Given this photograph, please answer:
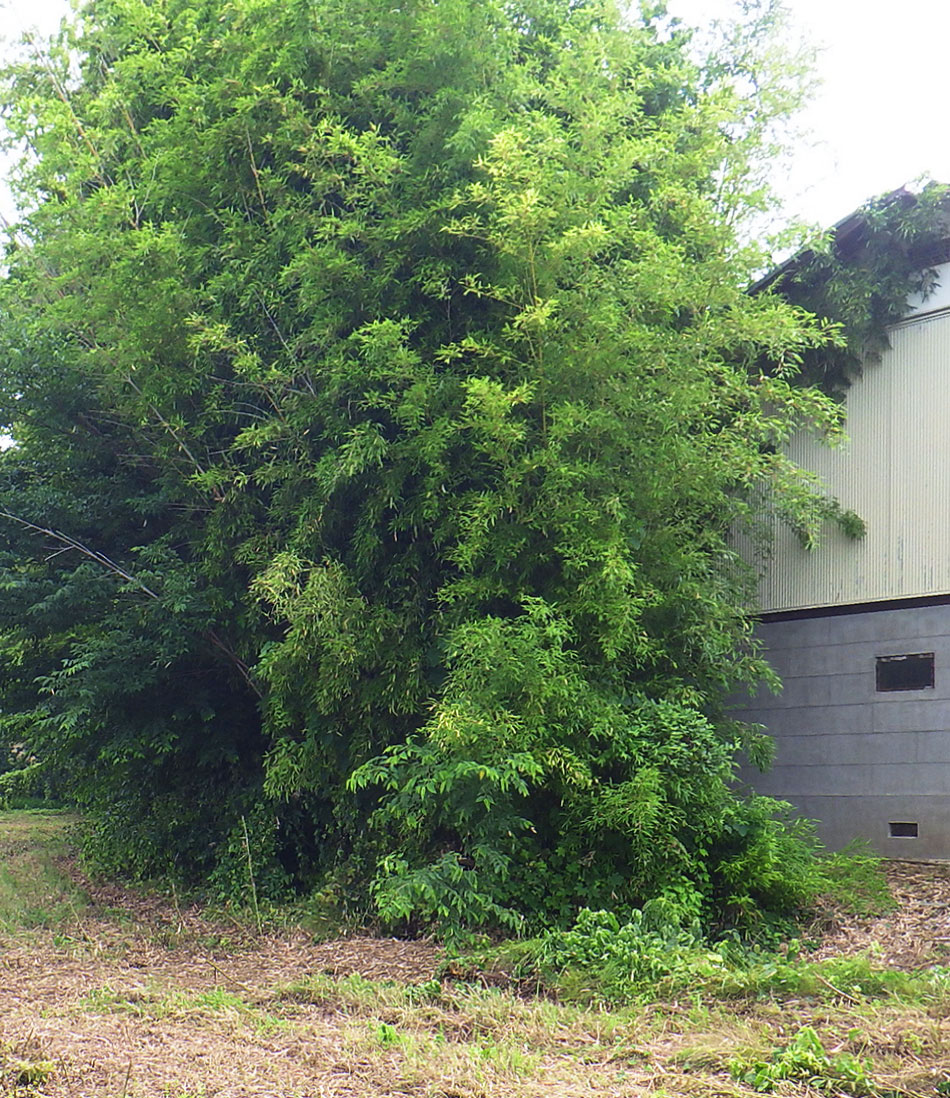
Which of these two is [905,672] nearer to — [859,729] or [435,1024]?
[859,729]

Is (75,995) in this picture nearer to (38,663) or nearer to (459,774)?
(459,774)

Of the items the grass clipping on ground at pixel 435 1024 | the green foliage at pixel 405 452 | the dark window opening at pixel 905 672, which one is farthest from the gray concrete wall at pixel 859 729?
the grass clipping on ground at pixel 435 1024

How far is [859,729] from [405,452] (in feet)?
14.9

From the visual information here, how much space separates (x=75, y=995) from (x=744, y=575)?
20.8ft

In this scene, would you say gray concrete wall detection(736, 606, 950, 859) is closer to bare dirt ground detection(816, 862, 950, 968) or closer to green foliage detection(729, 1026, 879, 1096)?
bare dirt ground detection(816, 862, 950, 968)

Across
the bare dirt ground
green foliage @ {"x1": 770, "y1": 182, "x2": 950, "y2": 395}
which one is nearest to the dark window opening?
green foliage @ {"x1": 770, "y1": 182, "x2": 950, "y2": 395}

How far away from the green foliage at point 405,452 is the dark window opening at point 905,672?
3.74 feet

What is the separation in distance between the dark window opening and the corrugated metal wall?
1.63 feet

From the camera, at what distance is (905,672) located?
9211mm

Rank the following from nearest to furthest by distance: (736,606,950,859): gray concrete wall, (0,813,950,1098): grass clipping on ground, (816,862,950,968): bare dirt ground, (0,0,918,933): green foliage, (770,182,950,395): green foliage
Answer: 1. (0,813,950,1098): grass clipping on ground
2. (816,862,950,968): bare dirt ground
3. (0,0,918,933): green foliage
4. (736,606,950,859): gray concrete wall
5. (770,182,950,395): green foliage

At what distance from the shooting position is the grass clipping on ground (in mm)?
3816

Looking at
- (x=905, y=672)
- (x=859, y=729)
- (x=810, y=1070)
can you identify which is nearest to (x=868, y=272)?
(x=905, y=672)

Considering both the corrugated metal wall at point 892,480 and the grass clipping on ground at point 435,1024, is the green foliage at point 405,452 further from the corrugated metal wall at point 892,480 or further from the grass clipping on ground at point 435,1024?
the grass clipping on ground at point 435,1024

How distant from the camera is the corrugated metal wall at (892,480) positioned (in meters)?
9.07
